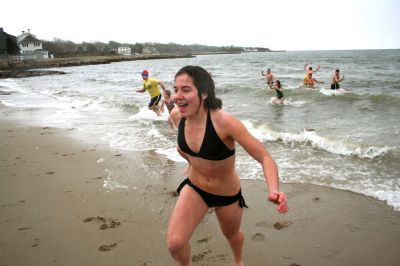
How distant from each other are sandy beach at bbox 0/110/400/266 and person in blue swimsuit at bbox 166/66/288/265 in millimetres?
927

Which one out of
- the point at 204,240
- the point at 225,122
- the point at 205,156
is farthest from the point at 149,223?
the point at 225,122

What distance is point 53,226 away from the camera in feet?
13.4

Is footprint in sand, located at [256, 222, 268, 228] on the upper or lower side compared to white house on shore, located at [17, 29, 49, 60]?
lower

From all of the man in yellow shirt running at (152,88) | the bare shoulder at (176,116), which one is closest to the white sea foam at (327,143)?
the man in yellow shirt running at (152,88)

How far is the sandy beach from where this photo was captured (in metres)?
3.42

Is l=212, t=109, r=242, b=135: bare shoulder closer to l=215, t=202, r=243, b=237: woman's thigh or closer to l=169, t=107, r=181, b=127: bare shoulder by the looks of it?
l=169, t=107, r=181, b=127: bare shoulder

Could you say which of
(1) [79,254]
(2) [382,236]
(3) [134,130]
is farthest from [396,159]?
(3) [134,130]

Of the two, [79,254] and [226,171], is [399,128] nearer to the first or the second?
[226,171]

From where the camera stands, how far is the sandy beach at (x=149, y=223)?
3424 mm

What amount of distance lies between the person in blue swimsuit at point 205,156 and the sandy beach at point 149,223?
36.5 inches

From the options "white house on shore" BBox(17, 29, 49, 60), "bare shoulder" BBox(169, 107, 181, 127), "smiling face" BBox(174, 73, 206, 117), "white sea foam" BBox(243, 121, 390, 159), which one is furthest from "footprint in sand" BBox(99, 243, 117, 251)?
"white house on shore" BBox(17, 29, 49, 60)

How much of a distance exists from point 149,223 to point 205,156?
1.97 m

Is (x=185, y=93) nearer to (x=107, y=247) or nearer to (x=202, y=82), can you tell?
(x=202, y=82)

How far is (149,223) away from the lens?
163 inches
